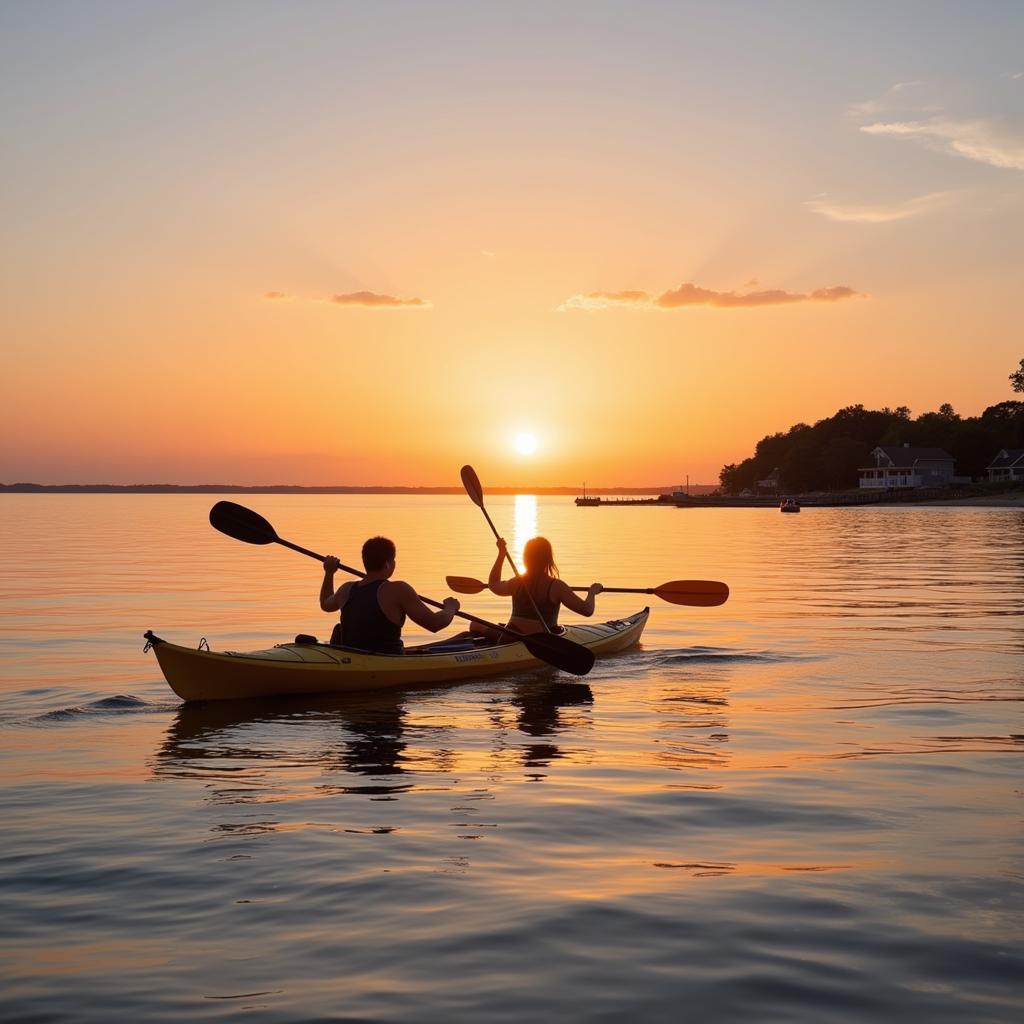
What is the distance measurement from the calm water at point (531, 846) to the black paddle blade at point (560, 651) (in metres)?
0.40

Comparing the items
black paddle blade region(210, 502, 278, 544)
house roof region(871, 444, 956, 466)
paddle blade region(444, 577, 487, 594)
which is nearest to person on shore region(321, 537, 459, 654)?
black paddle blade region(210, 502, 278, 544)

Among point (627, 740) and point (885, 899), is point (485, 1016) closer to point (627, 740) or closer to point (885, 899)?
point (885, 899)

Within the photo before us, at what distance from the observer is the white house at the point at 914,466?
429ft

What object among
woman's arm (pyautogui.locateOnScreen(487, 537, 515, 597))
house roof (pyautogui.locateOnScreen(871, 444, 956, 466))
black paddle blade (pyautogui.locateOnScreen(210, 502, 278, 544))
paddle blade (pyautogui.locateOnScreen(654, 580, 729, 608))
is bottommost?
paddle blade (pyautogui.locateOnScreen(654, 580, 729, 608))

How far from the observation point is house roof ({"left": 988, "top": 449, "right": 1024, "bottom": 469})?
120 m

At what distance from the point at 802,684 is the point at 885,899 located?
25.4ft

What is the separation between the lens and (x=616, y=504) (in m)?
184

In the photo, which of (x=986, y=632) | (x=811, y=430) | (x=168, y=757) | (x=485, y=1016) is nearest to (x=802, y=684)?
(x=986, y=632)

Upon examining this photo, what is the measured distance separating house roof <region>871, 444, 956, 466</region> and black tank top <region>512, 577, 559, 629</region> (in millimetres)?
125061

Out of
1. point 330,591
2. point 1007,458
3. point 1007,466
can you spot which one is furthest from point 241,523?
point 1007,458

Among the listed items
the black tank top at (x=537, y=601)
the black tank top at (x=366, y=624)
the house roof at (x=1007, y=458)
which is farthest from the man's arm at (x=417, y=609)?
the house roof at (x=1007, y=458)

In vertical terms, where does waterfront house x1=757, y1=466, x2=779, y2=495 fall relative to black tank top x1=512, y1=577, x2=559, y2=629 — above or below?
above

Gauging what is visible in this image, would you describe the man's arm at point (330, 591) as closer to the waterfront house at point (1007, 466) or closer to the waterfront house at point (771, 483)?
the waterfront house at point (1007, 466)

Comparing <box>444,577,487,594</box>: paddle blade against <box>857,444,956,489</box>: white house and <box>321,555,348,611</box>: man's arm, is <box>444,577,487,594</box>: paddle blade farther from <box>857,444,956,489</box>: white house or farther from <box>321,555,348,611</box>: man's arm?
<box>857,444,956,489</box>: white house
